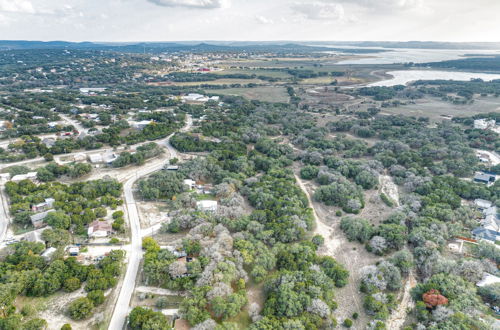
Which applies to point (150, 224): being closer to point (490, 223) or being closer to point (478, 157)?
point (490, 223)

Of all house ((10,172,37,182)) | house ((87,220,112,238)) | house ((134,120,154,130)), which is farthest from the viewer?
house ((134,120,154,130))

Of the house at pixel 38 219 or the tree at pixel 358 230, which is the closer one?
the house at pixel 38 219

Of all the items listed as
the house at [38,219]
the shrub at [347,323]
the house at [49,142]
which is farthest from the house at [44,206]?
the shrub at [347,323]

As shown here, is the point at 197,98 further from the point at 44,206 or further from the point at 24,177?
Result: the point at 44,206

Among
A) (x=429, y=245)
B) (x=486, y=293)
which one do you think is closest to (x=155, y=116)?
(x=429, y=245)

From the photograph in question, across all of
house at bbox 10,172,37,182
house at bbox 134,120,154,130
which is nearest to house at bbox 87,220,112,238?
house at bbox 10,172,37,182

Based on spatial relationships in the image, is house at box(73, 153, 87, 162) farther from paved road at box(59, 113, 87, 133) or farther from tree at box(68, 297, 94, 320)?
tree at box(68, 297, 94, 320)

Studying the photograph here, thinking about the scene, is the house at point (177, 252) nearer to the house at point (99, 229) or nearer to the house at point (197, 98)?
the house at point (99, 229)
